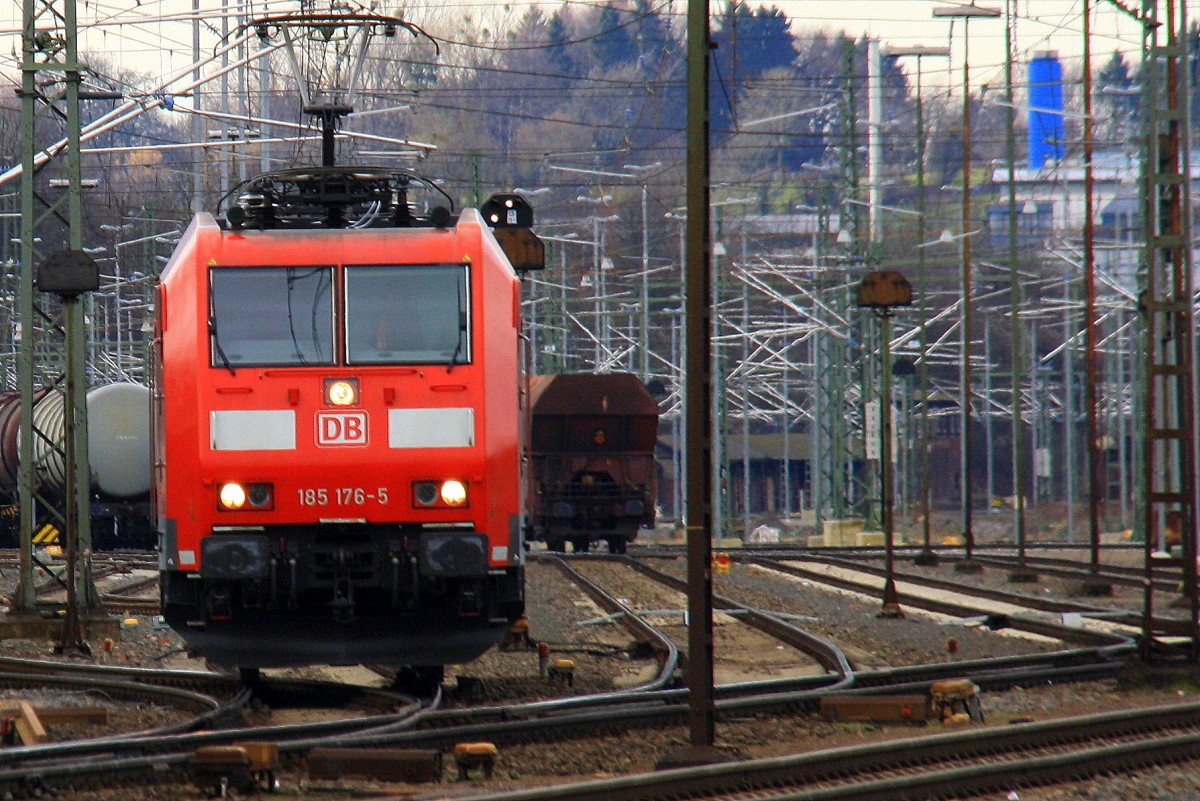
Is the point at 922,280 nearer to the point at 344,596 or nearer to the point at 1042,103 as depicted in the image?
the point at 344,596

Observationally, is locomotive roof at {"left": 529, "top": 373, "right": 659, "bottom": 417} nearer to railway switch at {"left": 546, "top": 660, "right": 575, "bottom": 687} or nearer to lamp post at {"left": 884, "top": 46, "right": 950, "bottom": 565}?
lamp post at {"left": 884, "top": 46, "right": 950, "bottom": 565}

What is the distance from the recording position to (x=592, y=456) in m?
36.2

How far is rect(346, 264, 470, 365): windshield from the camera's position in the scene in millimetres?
11672

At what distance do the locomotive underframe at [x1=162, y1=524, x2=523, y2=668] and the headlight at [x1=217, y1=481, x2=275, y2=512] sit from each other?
17 cm

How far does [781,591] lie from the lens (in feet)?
81.1

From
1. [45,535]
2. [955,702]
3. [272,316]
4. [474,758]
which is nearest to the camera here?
[474,758]

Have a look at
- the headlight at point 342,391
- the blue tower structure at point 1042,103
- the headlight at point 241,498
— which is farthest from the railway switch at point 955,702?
the blue tower structure at point 1042,103

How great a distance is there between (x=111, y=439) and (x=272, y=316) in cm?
2437

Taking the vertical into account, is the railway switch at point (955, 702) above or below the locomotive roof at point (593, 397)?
below

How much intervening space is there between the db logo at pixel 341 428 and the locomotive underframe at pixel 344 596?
0.55 meters

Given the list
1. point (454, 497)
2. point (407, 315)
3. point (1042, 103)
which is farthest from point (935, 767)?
point (1042, 103)

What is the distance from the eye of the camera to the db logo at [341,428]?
1148 cm

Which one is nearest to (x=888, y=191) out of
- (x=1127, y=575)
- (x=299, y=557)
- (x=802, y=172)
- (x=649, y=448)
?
(x=802, y=172)

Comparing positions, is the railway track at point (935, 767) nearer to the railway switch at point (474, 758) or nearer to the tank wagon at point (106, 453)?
the railway switch at point (474, 758)
